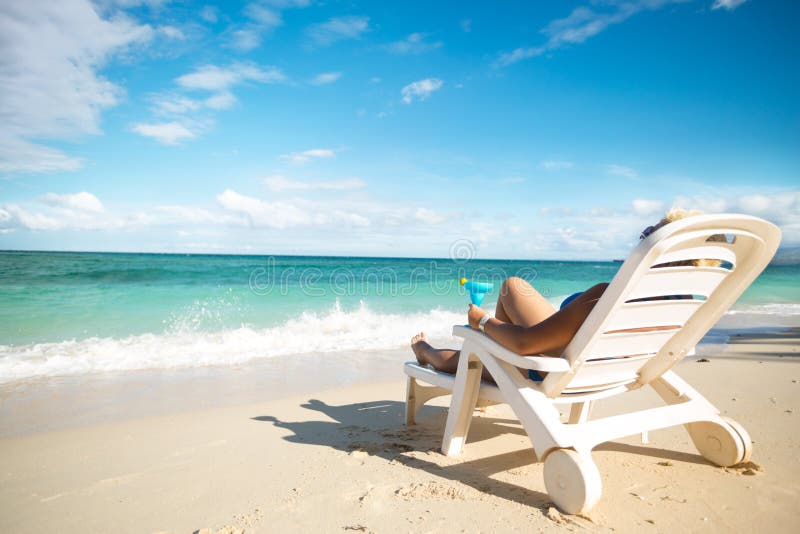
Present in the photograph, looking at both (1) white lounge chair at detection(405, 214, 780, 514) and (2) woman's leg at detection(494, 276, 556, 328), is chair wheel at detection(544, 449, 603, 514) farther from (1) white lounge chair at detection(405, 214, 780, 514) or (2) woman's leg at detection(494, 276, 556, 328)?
(2) woman's leg at detection(494, 276, 556, 328)

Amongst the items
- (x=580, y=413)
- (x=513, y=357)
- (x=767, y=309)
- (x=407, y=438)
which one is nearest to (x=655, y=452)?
(x=580, y=413)

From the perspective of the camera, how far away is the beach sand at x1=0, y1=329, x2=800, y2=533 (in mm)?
2486

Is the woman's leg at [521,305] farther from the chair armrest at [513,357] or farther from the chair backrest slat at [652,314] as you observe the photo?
the chair backrest slat at [652,314]

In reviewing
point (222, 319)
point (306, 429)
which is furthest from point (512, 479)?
point (222, 319)

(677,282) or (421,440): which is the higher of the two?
(677,282)

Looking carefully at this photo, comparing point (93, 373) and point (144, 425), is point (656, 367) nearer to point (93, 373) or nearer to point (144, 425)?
point (144, 425)

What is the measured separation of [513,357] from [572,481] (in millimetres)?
688

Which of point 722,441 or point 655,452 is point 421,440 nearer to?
point 655,452

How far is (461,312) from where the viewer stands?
1477cm

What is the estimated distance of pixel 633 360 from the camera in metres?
2.86

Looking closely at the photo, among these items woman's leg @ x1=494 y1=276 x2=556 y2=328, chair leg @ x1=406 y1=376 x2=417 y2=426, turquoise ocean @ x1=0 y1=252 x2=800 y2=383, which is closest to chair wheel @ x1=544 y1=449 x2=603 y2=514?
woman's leg @ x1=494 y1=276 x2=556 y2=328

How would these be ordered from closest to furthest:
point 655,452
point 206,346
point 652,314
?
point 652,314, point 655,452, point 206,346

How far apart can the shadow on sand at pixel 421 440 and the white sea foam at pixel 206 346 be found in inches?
135

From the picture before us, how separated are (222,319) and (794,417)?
11776 mm
